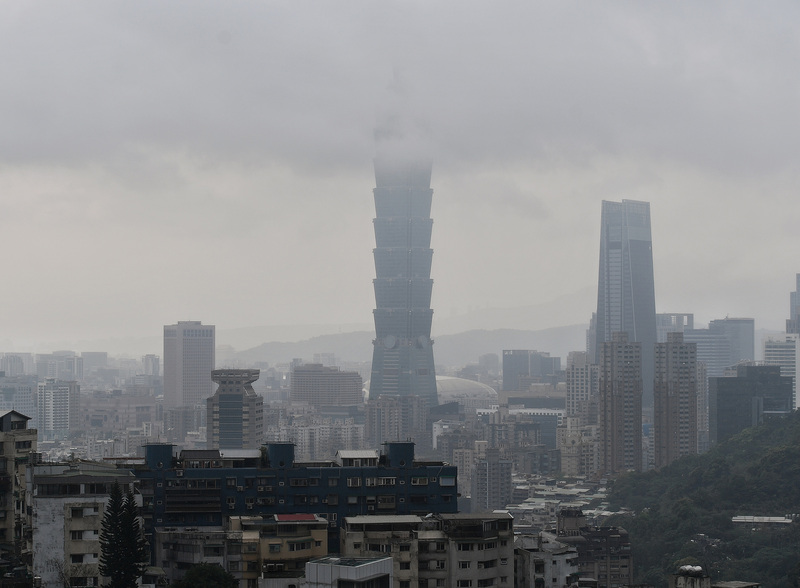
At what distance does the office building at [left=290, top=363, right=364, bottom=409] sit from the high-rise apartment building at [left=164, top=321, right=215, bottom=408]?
8263 millimetres

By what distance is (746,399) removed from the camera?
259 ft

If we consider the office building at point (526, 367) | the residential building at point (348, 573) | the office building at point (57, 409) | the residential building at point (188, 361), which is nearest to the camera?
the residential building at point (348, 573)

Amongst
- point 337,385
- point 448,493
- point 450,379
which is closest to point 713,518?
point 448,493

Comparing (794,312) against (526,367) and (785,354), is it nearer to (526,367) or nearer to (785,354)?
(785,354)

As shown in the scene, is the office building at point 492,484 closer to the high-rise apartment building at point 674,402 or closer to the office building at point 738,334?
the high-rise apartment building at point 674,402

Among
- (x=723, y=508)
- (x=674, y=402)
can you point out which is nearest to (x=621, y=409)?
(x=674, y=402)

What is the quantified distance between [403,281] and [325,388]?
1622cm

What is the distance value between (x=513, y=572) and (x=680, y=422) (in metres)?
59.7

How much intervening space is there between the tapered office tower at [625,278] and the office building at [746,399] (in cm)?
4696

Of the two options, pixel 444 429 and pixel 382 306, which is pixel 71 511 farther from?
pixel 382 306

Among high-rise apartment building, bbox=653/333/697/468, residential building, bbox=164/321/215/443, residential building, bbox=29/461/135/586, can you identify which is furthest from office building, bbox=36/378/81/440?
residential building, bbox=29/461/135/586

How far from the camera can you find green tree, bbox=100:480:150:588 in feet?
66.3

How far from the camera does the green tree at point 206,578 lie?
1952cm

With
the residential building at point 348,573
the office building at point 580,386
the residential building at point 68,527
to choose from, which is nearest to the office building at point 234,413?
the office building at point 580,386
